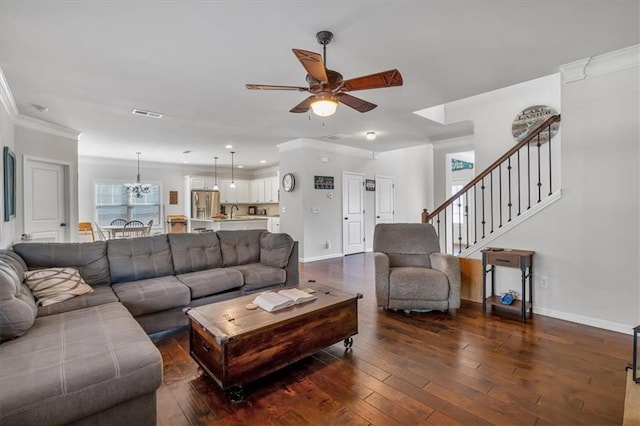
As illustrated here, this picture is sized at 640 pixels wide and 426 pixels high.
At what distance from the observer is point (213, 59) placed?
2832 mm

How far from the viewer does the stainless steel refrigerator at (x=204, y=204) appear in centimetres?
947

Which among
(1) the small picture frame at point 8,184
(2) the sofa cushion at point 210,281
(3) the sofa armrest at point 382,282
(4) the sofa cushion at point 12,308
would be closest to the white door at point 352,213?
(3) the sofa armrest at point 382,282

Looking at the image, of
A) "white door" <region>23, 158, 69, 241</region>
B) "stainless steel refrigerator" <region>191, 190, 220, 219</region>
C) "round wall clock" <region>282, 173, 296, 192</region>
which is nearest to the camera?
"white door" <region>23, 158, 69, 241</region>

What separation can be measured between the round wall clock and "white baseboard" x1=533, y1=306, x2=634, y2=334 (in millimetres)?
4534

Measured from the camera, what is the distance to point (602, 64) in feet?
9.65

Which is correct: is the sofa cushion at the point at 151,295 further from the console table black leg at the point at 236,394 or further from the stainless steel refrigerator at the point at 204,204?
the stainless steel refrigerator at the point at 204,204

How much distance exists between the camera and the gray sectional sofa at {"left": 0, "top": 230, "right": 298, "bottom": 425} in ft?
4.44

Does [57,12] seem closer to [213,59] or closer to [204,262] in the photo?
[213,59]

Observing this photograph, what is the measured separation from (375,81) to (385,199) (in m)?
6.13

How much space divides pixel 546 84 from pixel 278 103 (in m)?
3.39

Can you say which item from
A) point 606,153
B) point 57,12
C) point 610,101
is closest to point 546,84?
point 610,101

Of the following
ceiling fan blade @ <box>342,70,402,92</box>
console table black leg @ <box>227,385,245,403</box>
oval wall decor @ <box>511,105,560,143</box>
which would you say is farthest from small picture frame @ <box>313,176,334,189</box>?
console table black leg @ <box>227,385,245,403</box>

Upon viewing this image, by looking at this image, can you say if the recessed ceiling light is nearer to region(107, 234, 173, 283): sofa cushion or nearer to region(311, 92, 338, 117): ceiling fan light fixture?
region(107, 234, 173, 283): sofa cushion

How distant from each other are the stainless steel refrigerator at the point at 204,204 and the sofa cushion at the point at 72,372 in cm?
792
